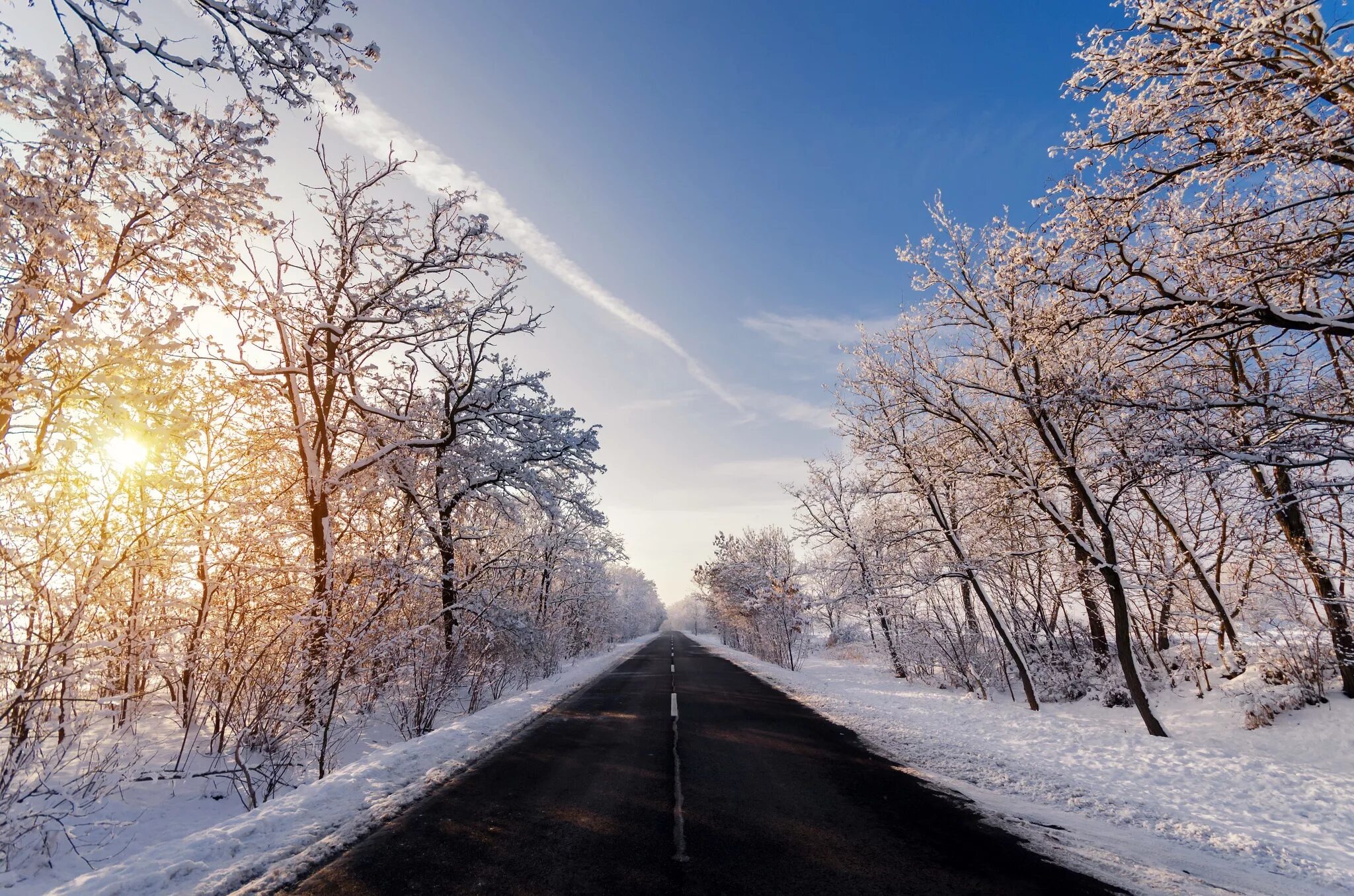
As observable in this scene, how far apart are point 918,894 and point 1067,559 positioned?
44.0 feet

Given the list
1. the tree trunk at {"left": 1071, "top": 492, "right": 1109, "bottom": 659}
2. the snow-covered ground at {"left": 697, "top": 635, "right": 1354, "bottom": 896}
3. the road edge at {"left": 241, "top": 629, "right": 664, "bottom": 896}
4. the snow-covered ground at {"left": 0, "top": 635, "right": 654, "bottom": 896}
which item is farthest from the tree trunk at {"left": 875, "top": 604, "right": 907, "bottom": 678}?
the snow-covered ground at {"left": 0, "top": 635, "right": 654, "bottom": 896}

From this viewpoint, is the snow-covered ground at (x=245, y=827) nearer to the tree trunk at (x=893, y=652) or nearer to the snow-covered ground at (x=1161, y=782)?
the snow-covered ground at (x=1161, y=782)

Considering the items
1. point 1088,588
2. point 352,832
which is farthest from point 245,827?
point 1088,588

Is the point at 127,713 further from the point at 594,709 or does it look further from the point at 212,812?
the point at 594,709

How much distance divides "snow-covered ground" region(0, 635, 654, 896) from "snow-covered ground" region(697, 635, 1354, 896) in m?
5.81

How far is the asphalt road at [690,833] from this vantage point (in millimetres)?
3676

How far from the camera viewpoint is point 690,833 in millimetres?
4598

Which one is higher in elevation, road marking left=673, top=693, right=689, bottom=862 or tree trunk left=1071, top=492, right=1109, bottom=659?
tree trunk left=1071, top=492, right=1109, bottom=659

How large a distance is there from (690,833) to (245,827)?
3782mm

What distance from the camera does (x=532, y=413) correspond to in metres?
14.4

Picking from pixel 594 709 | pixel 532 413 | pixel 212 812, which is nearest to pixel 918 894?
pixel 212 812

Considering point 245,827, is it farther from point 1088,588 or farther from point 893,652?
point 893,652

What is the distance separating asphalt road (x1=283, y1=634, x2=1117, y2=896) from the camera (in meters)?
3.68

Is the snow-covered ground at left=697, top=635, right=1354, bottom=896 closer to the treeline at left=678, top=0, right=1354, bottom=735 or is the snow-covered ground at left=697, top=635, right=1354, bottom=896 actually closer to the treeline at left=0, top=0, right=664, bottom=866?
the treeline at left=678, top=0, right=1354, bottom=735
